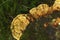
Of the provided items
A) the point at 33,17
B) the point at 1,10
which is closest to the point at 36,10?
the point at 33,17

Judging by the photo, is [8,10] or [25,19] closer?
[25,19]

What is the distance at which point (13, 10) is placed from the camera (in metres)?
2.10

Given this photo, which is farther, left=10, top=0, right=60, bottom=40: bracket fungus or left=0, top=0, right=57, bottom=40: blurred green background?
left=0, top=0, right=57, bottom=40: blurred green background

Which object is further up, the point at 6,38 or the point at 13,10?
the point at 13,10

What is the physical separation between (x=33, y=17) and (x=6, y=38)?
335 mm

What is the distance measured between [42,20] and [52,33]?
0.13 m

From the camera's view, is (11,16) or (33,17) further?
(11,16)

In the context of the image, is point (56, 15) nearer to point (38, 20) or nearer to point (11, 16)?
point (38, 20)

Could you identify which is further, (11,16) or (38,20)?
(11,16)

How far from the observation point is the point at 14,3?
209cm

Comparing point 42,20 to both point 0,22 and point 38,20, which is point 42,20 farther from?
point 0,22

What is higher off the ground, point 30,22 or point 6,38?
point 30,22

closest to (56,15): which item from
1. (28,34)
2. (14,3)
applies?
(28,34)

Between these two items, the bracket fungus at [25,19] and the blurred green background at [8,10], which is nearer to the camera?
the bracket fungus at [25,19]
